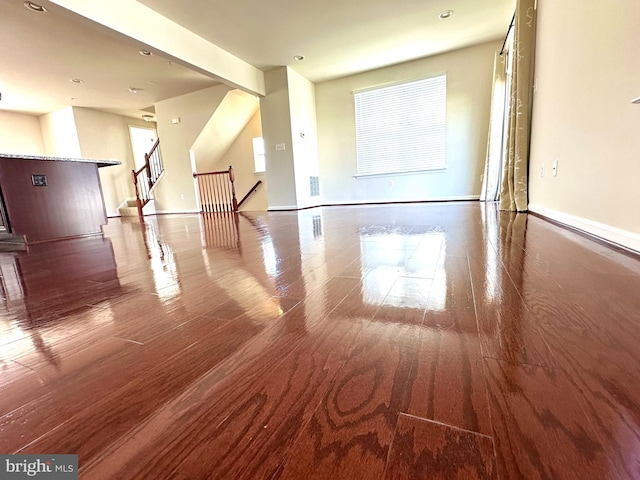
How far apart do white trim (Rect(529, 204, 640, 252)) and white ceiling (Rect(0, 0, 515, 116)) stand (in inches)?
121

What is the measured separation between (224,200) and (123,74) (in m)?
2.92

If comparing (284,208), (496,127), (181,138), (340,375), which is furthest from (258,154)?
(340,375)

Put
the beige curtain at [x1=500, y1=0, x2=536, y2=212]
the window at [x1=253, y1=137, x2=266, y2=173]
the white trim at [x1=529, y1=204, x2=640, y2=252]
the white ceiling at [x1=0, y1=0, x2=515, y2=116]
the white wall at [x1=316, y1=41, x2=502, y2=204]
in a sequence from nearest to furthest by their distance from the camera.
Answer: the white trim at [x1=529, y1=204, x2=640, y2=252] < the beige curtain at [x1=500, y1=0, x2=536, y2=212] < the white ceiling at [x1=0, y1=0, x2=515, y2=116] < the white wall at [x1=316, y1=41, x2=502, y2=204] < the window at [x1=253, y1=137, x2=266, y2=173]

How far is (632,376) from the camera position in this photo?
0.50m

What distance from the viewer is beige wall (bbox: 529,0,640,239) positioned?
1340 mm

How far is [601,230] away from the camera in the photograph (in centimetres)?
157

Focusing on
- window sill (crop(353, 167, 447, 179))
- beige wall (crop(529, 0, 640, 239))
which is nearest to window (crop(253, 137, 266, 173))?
window sill (crop(353, 167, 447, 179))

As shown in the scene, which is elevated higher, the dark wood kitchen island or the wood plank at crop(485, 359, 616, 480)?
the dark wood kitchen island

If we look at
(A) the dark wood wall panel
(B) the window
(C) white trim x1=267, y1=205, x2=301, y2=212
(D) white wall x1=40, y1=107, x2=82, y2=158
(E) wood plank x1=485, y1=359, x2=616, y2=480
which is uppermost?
(D) white wall x1=40, y1=107, x2=82, y2=158

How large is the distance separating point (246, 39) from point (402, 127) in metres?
3.04

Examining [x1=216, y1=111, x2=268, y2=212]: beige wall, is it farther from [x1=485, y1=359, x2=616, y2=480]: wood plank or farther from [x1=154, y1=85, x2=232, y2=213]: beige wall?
[x1=485, y1=359, x2=616, y2=480]: wood plank

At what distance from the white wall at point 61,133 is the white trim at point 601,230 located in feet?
28.6

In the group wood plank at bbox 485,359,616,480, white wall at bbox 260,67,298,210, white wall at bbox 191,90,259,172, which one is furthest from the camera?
white wall at bbox 191,90,259,172

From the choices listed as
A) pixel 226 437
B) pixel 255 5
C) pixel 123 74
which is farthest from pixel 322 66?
pixel 226 437
